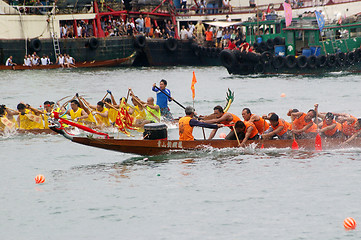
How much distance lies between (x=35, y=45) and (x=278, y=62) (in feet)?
57.9

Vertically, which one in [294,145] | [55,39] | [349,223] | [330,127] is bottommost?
[349,223]

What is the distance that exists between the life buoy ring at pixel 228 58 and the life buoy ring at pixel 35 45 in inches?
561

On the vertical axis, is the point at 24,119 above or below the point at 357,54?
below

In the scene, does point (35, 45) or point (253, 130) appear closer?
point (253, 130)

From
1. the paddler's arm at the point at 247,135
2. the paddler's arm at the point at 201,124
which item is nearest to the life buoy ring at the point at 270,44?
the paddler's arm at the point at 247,135

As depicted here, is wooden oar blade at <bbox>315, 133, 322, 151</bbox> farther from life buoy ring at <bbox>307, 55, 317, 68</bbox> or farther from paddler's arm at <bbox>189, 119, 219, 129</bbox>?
life buoy ring at <bbox>307, 55, 317, 68</bbox>

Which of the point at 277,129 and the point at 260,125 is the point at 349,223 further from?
the point at 260,125

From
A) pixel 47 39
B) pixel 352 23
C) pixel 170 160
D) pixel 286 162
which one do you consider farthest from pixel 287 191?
pixel 47 39

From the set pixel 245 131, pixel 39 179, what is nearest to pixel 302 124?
pixel 245 131

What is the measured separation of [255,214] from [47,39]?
1368 inches

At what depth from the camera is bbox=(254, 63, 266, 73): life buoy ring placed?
36.9 metres

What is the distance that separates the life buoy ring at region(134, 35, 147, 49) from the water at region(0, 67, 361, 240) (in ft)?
79.4

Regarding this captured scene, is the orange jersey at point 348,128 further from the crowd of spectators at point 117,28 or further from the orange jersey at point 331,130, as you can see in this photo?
the crowd of spectators at point 117,28

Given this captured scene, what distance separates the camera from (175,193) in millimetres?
14117
